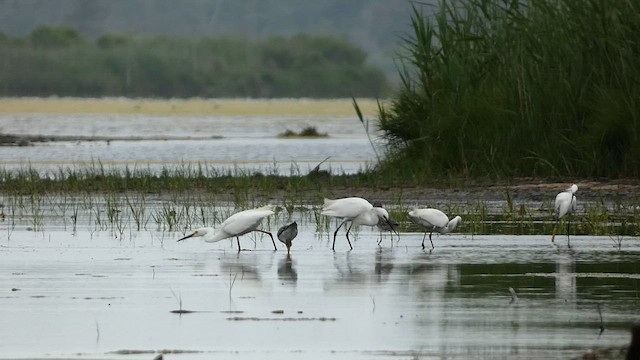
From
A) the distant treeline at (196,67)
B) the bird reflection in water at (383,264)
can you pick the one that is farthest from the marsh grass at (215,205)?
the distant treeline at (196,67)

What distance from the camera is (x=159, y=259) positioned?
11734mm

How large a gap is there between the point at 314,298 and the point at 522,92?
31.9 ft

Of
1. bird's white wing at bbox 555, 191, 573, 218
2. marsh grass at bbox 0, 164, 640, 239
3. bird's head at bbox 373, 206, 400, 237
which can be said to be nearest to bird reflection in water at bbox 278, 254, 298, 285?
bird's head at bbox 373, 206, 400, 237

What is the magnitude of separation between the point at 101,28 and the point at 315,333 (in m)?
72.4

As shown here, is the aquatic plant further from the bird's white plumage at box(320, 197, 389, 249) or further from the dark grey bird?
the dark grey bird

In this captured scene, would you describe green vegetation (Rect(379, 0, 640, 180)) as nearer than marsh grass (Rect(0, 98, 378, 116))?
Yes

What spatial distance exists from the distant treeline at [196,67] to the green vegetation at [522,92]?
40678mm

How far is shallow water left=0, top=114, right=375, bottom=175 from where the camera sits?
2878 centimetres

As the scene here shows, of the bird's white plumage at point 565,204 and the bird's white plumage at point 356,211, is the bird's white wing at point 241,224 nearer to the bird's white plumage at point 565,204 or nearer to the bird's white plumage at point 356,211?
the bird's white plumage at point 356,211

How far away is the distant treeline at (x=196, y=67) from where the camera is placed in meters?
61.2

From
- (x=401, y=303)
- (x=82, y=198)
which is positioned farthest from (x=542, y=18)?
(x=401, y=303)

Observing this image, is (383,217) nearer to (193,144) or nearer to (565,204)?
(565,204)

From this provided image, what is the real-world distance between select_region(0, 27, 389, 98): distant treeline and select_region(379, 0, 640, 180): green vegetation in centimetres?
4068

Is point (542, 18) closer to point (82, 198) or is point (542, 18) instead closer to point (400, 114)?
point (400, 114)
